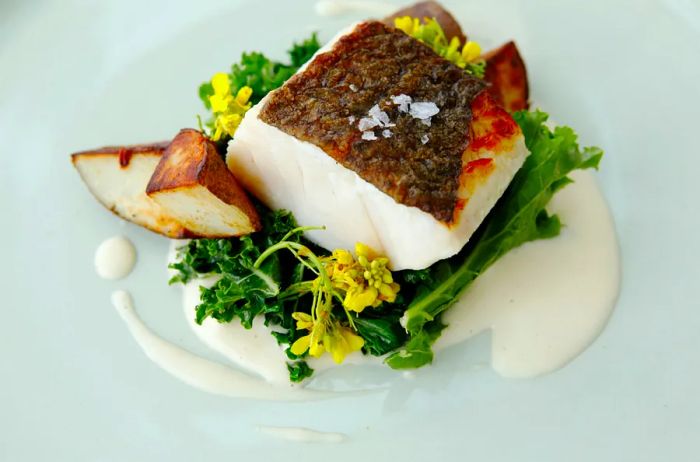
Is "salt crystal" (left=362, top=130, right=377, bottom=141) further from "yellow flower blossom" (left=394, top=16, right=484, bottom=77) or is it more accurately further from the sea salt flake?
"yellow flower blossom" (left=394, top=16, right=484, bottom=77)

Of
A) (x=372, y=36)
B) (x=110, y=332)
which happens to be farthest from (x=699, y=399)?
(x=110, y=332)

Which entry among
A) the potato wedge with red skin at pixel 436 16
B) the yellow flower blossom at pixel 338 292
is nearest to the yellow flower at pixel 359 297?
the yellow flower blossom at pixel 338 292

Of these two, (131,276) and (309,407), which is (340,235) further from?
(131,276)

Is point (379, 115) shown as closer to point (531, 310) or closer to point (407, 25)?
point (407, 25)

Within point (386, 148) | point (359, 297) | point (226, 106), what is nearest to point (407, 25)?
point (226, 106)

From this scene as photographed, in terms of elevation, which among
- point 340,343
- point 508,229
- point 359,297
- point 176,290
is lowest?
point 176,290
